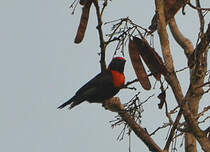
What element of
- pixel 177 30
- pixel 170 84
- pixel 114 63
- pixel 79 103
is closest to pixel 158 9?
pixel 170 84

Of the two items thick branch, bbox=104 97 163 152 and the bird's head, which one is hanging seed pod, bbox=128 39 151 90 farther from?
the bird's head

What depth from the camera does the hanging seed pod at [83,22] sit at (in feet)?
14.1

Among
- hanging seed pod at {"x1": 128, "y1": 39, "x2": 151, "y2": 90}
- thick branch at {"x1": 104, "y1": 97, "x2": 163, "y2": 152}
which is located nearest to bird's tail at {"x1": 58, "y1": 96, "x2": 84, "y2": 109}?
thick branch at {"x1": 104, "y1": 97, "x2": 163, "y2": 152}

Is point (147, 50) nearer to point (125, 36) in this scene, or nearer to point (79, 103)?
point (125, 36)

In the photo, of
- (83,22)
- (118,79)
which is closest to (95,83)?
(118,79)

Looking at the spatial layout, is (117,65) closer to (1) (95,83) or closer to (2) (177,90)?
(1) (95,83)

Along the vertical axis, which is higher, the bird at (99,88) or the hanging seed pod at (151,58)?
the bird at (99,88)

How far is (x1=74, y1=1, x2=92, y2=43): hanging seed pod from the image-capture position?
4312 millimetres

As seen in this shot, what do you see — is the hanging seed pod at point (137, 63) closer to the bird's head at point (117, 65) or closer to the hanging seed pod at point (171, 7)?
the hanging seed pod at point (171, 7)

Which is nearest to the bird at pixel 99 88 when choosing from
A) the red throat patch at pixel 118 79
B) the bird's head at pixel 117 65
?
the red throat patch at pixel 118 79

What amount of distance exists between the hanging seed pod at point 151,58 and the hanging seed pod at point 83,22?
59 centimetres

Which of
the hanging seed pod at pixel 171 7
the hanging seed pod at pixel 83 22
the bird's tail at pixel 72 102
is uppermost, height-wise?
the bird's tail at pixel 72 102

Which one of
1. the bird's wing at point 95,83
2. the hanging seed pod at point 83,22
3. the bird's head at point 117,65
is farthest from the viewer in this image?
the bird's head at point 117,65

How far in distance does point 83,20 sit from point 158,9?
0.74m
